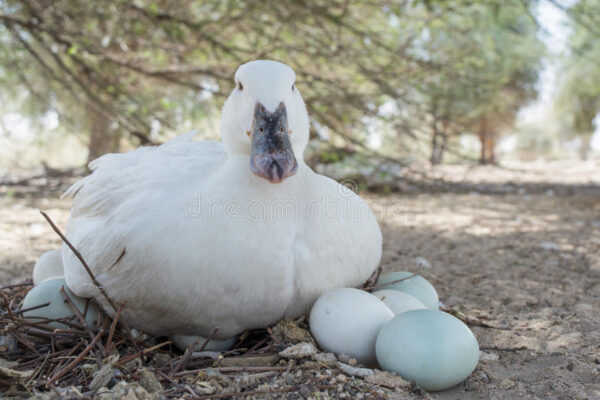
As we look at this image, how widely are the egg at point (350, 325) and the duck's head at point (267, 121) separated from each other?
0.63 meters

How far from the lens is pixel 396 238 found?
477 cm

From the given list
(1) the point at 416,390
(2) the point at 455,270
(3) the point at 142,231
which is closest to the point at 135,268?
(3) the point at 142,231

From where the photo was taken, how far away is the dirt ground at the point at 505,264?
198cm

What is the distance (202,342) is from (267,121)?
1.01 metres

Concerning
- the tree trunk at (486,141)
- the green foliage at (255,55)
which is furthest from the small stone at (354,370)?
the tree trunk at (486,141)

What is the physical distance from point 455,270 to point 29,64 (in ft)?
22.7

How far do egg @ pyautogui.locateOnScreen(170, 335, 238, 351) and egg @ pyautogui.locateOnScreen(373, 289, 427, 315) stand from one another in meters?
0.70

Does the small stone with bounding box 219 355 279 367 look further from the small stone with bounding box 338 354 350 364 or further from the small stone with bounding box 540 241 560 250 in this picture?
the small stone with bounding box 540 241 560 250

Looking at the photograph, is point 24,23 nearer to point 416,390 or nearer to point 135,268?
point 135,268

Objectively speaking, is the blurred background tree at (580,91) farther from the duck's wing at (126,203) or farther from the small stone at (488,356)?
the duck's wing at (126,203)

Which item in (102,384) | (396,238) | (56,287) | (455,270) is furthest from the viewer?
(396,238)

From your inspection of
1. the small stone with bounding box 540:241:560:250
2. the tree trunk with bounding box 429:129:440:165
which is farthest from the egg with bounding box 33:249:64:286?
the small stone with bounding box 540:241:560:250

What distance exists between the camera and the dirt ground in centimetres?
198

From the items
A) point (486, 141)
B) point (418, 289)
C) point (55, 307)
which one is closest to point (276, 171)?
point (418, 289)
